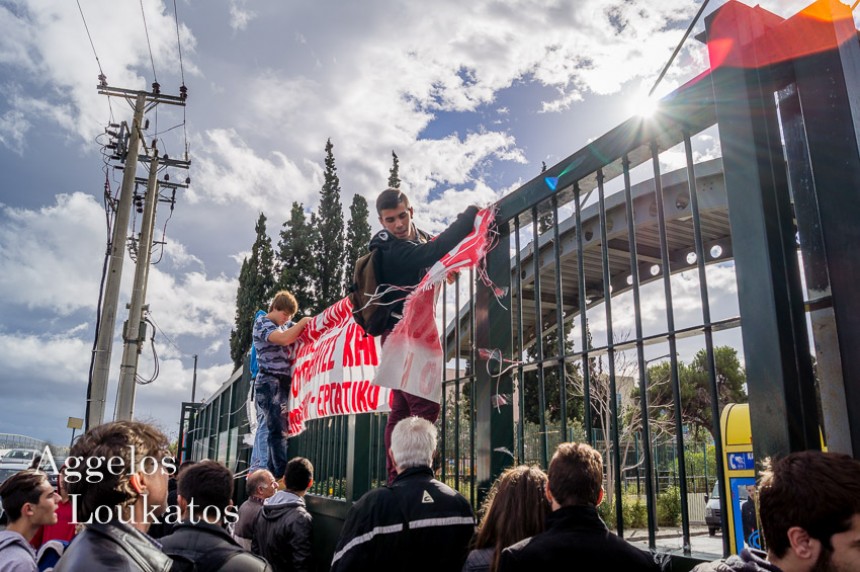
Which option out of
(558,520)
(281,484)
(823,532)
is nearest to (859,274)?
(823,532)

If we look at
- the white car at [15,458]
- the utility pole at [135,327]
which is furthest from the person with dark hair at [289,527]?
the utility pole at [135,327]

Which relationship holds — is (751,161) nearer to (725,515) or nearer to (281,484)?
(725,515)

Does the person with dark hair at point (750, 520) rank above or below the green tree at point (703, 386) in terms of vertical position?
below

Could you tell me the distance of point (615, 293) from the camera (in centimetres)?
538

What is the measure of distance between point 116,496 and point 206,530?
96 cm

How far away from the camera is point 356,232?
34031 mm

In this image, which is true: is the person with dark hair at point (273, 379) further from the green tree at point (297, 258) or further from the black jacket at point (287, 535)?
the green tree at point (297, 258)

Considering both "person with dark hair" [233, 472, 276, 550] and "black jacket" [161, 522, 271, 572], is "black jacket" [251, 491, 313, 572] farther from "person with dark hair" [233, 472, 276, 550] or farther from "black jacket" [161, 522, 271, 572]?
"black jacket" [161, 522, 271, 572]

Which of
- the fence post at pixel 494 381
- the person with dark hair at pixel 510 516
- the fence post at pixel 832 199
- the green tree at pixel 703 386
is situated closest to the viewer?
the fence post at pixel 832 199

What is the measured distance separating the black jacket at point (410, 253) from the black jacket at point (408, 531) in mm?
1357

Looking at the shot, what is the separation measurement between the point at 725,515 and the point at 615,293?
3077 mm

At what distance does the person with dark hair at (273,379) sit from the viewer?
713 centimetres

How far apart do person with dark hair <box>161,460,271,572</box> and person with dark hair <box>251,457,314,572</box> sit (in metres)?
1.88

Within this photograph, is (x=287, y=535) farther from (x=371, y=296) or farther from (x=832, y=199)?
(x=832, y=199)
